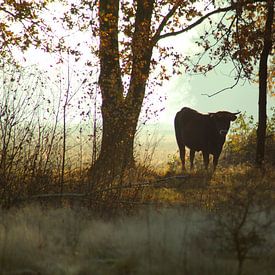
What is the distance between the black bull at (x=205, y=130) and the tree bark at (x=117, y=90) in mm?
2318

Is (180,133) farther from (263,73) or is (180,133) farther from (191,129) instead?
(263,73)

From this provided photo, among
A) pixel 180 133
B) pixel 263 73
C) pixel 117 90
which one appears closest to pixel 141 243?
pixel 117 90

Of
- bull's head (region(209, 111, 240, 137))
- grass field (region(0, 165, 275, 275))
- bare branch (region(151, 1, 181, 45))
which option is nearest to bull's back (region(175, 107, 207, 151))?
bull's head (region(209, 111, 240, 137))

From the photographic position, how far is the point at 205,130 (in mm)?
18859

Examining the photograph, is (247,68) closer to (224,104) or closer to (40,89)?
(40,89)

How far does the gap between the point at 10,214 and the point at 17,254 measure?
1.65 metres

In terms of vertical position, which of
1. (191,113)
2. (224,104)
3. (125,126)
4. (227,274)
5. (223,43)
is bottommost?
(227,274)

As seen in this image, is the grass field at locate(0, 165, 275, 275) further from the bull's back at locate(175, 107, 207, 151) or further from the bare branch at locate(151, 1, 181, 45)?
the bare branch at locate(151, 1, 181, 45)

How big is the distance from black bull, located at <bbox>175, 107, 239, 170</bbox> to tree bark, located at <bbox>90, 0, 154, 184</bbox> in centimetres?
232

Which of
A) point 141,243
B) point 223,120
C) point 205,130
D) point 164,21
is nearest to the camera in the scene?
point 141,243

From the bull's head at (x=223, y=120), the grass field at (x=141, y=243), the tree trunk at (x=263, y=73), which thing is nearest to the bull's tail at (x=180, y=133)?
the bull's head at (x=223, y=120)

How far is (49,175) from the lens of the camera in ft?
33.1

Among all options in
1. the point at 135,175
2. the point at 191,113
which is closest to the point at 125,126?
the point at 135,175

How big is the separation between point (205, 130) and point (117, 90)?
25.1 ft
